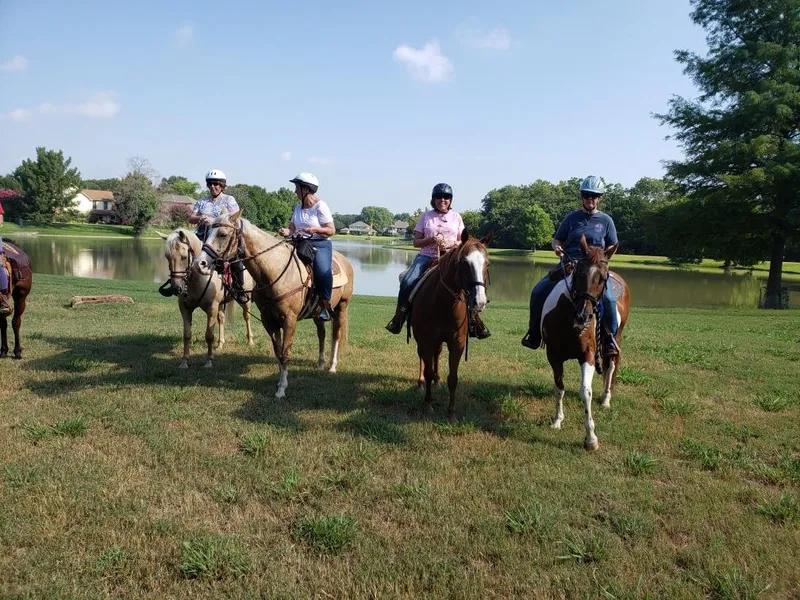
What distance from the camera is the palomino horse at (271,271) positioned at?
6539 millimetres

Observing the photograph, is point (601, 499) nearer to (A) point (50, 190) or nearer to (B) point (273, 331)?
(B) point (273, 331)

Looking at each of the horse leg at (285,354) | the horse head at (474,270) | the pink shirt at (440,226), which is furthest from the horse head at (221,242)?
the horse head at (474,270)

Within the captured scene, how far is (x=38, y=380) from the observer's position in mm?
7051

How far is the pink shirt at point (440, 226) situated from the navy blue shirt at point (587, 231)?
143cm

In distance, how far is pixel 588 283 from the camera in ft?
16.8

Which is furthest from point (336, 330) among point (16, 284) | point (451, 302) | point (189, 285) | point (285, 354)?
point (16, 284)

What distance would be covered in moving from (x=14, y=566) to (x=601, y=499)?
14.3 ft

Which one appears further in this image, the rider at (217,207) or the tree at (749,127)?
the tree at (749,127)

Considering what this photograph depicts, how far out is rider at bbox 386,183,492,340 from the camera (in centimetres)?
688

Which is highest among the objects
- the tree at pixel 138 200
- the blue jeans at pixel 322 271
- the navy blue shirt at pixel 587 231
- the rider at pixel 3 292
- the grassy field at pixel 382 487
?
the tree at pixel 138 200

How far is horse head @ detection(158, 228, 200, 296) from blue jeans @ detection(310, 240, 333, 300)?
2.00 metres

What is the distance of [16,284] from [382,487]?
25.8 feet

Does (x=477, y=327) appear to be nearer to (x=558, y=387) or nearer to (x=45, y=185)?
(x=558, y=387)

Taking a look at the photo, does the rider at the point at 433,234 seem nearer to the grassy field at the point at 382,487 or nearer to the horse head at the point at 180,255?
the grassy field at the point at 382,487
